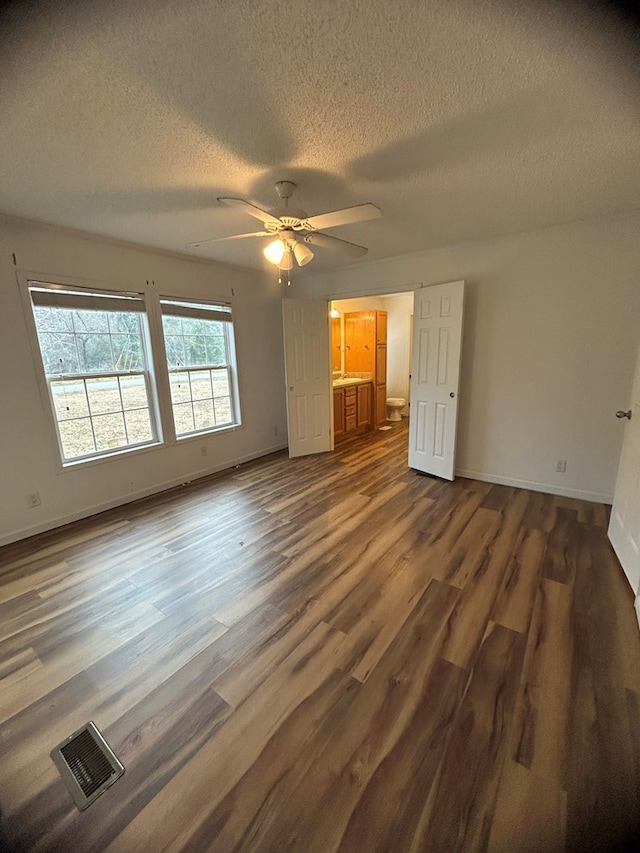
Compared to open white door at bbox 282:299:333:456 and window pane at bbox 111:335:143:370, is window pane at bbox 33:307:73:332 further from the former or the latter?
open white door at bbox 282:299:333:456

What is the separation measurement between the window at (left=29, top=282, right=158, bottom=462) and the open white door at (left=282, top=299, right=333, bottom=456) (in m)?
1.66

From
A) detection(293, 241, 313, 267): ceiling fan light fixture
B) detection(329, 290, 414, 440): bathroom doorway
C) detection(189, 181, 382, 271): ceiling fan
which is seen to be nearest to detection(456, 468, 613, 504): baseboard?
detection(329, 290, 414, 440): bathroom doorway

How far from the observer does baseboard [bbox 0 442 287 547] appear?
279 centimetres


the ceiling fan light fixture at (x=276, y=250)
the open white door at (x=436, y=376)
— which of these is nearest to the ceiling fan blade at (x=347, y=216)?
the ceiling fan light fixture at (x=276, y=250)

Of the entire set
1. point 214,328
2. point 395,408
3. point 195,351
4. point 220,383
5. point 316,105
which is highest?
point 316,105

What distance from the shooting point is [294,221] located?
6.77 ft

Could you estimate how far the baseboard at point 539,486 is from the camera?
314cm

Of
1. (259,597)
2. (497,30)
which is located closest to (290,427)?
(259,597)

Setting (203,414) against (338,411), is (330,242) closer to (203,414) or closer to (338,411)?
(203,414)

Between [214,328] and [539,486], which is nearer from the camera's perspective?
[539,486]

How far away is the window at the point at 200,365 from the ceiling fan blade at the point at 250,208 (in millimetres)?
2046

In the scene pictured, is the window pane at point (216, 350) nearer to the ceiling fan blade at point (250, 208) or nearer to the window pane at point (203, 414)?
the window pane at point (203, 414)

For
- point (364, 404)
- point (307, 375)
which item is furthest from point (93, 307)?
point (364, 404)

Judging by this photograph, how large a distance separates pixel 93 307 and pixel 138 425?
117 cm
